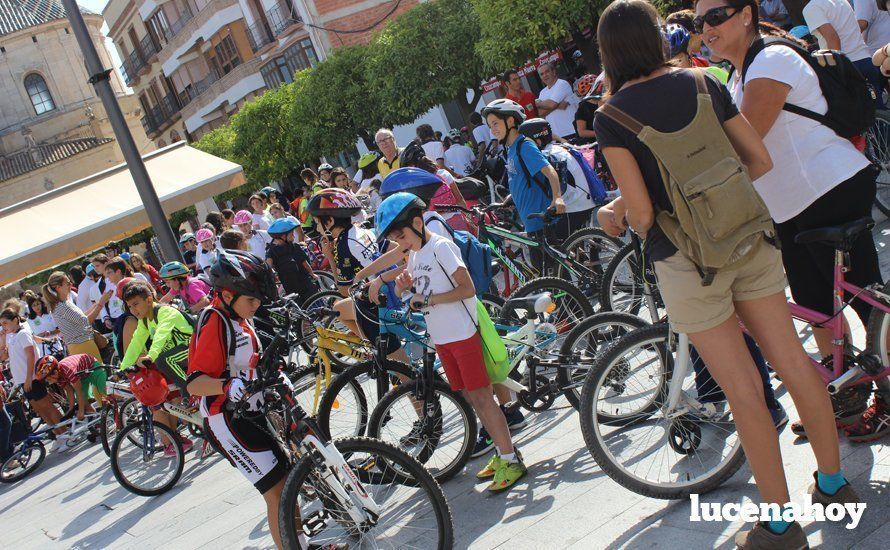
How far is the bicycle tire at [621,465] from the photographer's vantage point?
3.88 m

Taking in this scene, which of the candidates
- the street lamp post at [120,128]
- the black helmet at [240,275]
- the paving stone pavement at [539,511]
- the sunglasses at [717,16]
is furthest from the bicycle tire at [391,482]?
the street lamp post at [120,128]

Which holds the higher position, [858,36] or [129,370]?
[858,36]

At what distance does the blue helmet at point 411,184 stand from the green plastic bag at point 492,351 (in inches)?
51.1

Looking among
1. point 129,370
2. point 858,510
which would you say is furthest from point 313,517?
point 129,370

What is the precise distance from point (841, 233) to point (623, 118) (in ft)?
3.62

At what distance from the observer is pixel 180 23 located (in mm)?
52906

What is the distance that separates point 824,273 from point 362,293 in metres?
3.19

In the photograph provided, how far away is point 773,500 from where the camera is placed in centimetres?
313

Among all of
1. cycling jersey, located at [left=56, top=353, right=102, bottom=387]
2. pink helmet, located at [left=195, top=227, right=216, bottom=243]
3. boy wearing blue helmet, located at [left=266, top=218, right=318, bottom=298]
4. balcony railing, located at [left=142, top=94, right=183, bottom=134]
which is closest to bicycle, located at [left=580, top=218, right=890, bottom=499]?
boy wearing blue helmet, located at [left=266, top=218, right=318, bottom=298]

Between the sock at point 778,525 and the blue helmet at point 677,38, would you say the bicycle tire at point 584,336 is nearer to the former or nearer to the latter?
the sock at point 778,525

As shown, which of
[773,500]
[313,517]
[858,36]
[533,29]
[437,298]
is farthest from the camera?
[533,29]

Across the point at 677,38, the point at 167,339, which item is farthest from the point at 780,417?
the point at 167,339

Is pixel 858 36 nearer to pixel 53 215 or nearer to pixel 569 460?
pixel 569 460

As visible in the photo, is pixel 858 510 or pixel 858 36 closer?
pixel 858 510
